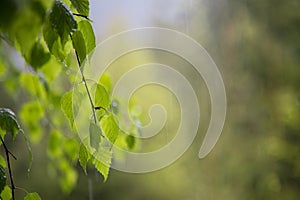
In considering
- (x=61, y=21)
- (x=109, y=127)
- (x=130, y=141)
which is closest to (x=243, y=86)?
(x=130, y=141)

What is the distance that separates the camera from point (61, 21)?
10.8 inches

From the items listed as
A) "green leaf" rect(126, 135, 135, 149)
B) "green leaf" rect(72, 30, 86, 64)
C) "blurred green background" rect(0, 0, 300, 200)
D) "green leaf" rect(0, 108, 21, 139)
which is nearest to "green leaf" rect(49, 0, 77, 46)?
"green leaf" rect(72, 30, 86, 64)

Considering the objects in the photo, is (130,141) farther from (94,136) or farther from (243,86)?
(243,86)

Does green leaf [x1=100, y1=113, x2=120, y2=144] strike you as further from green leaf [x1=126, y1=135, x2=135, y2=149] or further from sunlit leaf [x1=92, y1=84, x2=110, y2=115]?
green leaf [x1=126, y1=135, x2=135, y2=149]

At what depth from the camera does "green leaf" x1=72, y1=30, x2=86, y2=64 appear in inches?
12.5

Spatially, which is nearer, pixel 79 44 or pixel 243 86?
pixel 79 44

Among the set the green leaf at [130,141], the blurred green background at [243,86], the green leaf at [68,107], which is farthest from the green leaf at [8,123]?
the blurred green background at [243,86]

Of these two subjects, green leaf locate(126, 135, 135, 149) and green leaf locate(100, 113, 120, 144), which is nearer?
green leaf locate(100, 113, 120, 144)

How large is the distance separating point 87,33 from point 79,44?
1.0 inches

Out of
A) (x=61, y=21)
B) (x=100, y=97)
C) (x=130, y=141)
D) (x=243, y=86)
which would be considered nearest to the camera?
(x=61, y=21)

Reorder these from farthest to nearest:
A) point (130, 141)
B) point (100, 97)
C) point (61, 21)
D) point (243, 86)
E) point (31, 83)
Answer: point (243, 86) → point (31, 83) → point (130, 141) → point (100, 97) → point (61, 21)

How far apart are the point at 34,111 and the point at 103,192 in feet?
1.72

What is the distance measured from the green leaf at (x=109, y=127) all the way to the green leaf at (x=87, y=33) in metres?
0.07

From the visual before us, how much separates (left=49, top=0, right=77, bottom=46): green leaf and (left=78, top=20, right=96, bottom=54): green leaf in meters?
0.06
